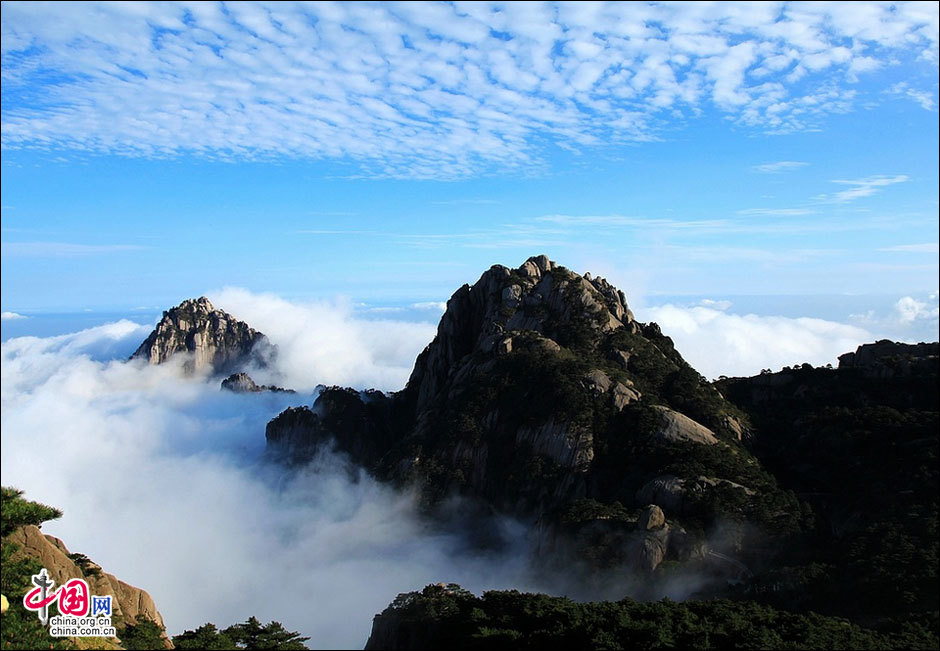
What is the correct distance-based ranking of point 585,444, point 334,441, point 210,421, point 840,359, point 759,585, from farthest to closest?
point 210,421
point 334,441
point 840,359
point 585,444
point 759,585

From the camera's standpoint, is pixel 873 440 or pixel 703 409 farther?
pixel 703 409

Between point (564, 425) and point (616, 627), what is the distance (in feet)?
122

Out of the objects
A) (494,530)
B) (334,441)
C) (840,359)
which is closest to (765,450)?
(840,359)

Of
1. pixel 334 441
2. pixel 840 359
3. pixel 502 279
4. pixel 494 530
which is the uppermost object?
pixel 502 279

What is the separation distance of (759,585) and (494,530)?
28.8m

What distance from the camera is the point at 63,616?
19203mm

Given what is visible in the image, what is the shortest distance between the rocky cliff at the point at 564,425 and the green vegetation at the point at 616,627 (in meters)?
16.9

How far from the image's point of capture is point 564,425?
221 feet

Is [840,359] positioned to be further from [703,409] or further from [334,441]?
[334,441]

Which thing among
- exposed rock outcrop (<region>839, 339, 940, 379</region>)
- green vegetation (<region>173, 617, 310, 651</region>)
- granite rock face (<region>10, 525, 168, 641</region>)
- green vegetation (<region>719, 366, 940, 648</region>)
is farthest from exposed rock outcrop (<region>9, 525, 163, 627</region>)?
exposed rock outcrop (<region>839, 339, 940, 379</region>)

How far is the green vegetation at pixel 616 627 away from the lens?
1132 inches

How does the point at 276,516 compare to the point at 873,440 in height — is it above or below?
below

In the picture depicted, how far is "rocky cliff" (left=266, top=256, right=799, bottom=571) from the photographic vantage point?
2152 inches

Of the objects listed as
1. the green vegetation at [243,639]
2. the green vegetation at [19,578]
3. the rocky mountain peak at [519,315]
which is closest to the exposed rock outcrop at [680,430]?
the rocky mountain peak at [519,315]
